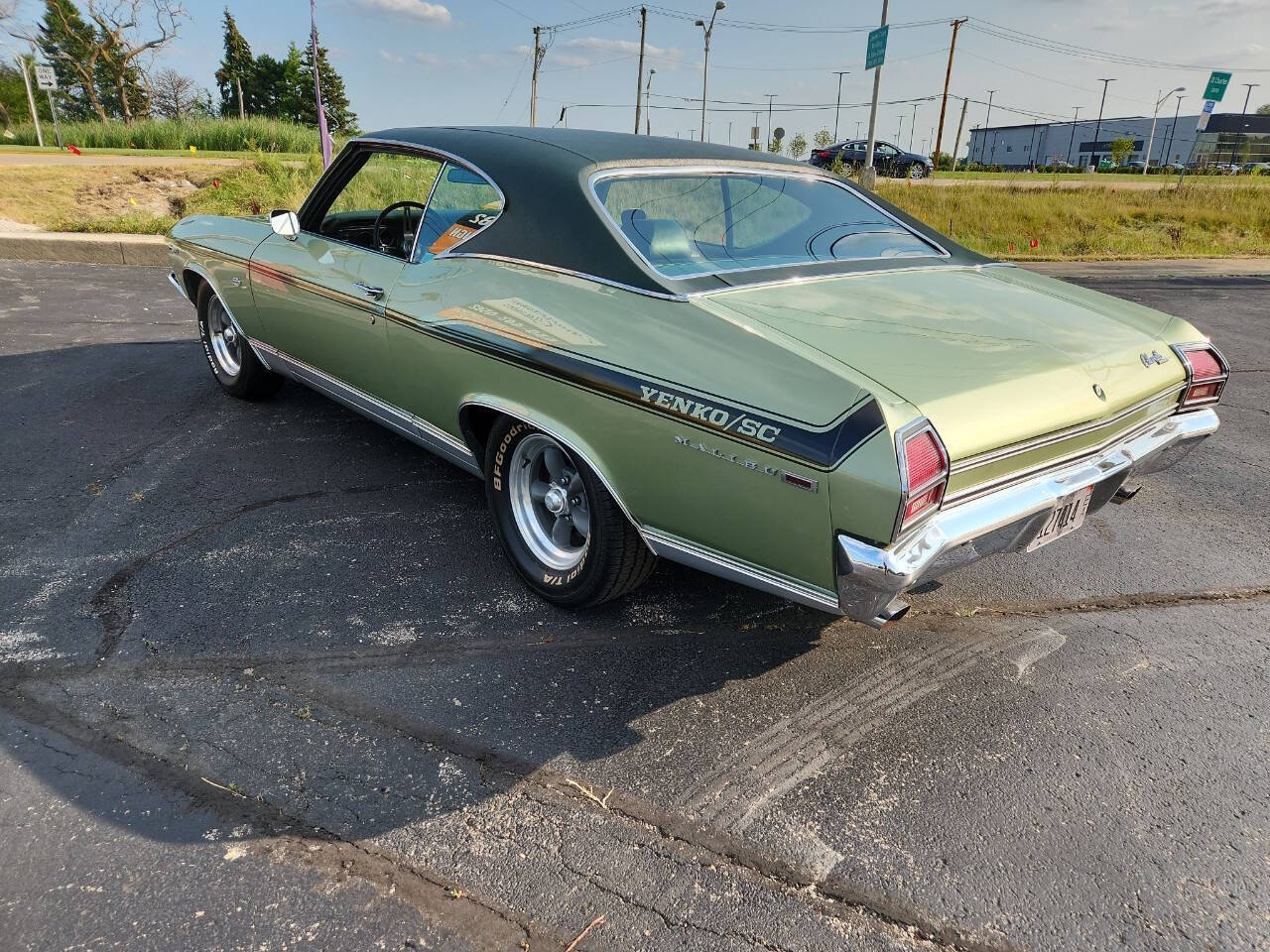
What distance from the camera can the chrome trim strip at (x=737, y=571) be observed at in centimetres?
210

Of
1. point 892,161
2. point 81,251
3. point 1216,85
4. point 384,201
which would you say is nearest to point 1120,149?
point 892,161

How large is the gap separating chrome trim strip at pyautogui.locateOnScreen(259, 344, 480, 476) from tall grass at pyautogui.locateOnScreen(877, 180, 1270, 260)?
1300 cm

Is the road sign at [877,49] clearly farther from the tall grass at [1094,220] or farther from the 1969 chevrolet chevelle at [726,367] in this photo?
the 1969 chevrolet chevelle at [726,367]

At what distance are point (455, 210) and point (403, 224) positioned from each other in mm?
896

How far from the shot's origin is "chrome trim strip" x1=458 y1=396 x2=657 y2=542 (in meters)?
2.45

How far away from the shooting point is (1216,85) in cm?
1541

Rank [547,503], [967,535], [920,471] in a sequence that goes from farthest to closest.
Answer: [547,503], [967,535], [920,471]

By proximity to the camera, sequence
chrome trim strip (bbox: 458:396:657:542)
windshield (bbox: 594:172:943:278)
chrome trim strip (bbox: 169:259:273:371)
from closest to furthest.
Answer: chrome trim strip (bbox: 458:396:657:542), windshield (bbox: 594:172:943:278), chrome trim strip (bbox: 169:259:273:371)

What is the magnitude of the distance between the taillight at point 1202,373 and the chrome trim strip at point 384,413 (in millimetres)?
2422

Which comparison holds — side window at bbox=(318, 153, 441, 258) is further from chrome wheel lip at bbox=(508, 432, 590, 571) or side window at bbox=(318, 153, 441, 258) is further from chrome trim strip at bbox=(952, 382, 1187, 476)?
chrome trim strip at bbox=(952, 382, 1187, 476)

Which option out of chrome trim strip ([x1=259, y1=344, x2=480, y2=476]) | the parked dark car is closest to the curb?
chrome trim strip ([x1=259, y1=344, x2=480, y2=476])

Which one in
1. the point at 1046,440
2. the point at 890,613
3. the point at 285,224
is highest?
the point at 285,224

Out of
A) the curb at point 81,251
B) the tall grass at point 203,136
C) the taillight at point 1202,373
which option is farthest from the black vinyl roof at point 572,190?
the tall grass at point 203,136

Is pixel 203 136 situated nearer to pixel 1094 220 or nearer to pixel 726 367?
pixel 1094 220
